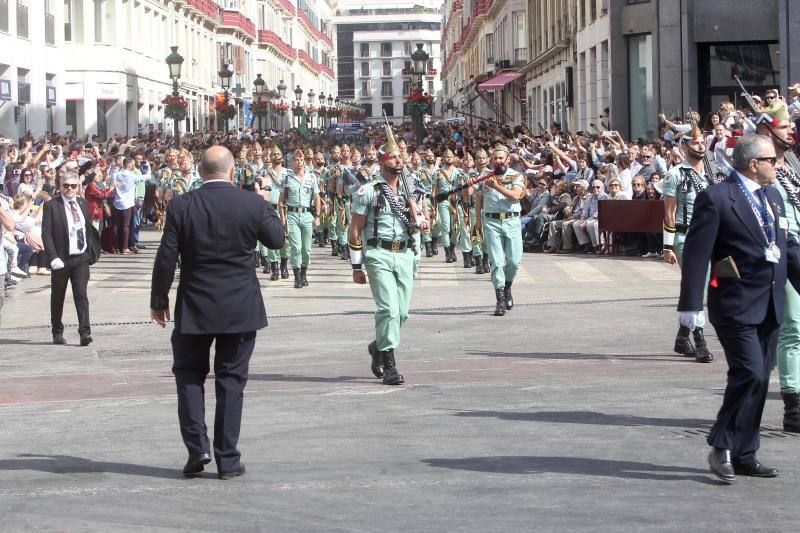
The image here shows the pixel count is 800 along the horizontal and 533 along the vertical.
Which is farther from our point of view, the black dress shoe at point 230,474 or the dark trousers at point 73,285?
the dark trousers at point 73,285

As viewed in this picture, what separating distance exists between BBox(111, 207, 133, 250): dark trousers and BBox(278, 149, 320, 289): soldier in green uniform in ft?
28.2

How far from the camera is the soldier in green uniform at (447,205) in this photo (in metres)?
25.7

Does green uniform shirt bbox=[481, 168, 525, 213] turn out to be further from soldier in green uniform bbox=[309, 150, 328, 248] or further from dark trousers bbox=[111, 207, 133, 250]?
dark trousers bbox=[111, 207, 133, 250]

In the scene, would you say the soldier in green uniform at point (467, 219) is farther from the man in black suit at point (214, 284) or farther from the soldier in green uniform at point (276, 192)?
the man in black suit at point (214, 284)

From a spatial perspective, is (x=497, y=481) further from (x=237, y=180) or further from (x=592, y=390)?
(x=237, y=180)

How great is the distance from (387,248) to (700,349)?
280cm

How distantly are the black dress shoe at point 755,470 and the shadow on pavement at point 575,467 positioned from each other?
0.57ft

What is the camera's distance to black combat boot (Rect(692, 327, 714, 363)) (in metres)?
12.1

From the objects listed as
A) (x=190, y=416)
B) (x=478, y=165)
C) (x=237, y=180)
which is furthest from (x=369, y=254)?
(x=237, y=180)

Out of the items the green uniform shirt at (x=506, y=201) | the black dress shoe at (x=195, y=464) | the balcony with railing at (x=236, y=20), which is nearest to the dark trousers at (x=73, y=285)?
the green uniform shirt at (x=506, y=201)

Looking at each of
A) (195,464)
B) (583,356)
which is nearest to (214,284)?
(195,464)

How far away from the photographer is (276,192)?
73.5 feet

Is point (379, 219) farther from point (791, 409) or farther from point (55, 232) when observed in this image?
point (55, 232)

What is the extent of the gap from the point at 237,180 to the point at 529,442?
1797 centimetres
